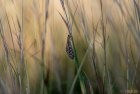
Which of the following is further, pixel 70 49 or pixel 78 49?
pixel 78 49

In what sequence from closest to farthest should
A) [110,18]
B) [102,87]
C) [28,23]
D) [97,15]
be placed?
[102,87] < [110,18] < [97,15] < [28,23]

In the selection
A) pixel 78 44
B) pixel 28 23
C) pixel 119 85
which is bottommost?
pixel 119 85

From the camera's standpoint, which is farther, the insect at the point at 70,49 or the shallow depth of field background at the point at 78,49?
the shallow depth of field background at the point at 78,49

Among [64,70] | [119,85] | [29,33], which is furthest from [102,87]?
[29,33]

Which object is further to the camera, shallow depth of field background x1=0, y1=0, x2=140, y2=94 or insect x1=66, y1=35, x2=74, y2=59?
shallow depth of field background x1=0, y1=0, x2=140, y2=94

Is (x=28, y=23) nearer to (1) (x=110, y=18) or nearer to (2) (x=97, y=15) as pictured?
(2) (x=97, y=15)

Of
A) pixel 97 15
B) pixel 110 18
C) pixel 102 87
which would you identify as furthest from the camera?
pixel 97 15

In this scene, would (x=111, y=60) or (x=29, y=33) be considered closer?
(x=111, y=60)

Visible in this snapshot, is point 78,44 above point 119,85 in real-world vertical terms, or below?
above
